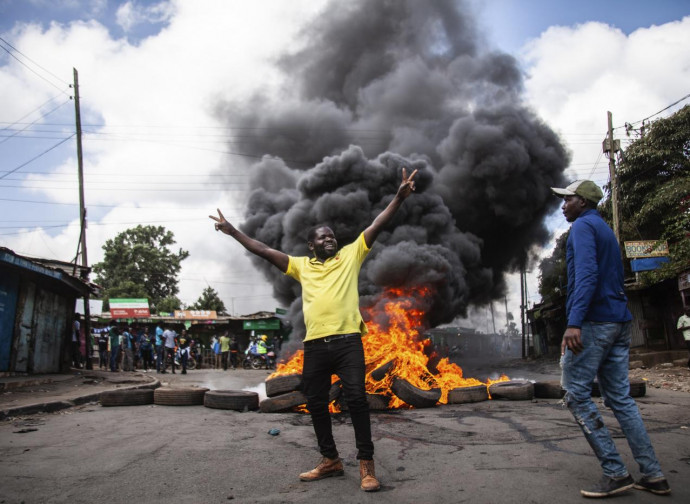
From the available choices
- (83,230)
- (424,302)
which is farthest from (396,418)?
(83,230)

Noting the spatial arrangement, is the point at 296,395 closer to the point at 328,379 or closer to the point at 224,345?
the point at 328,379

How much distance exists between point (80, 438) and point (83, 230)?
13.7 m

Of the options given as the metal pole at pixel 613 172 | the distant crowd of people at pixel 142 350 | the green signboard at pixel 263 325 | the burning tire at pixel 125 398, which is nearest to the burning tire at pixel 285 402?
the burning tire at pixel 125 398

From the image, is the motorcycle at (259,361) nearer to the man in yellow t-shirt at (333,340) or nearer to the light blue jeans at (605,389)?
the man in yellow t-shirt at (333,340)

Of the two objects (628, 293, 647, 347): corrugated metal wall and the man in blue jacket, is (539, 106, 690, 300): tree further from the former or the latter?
the man in blue jacket

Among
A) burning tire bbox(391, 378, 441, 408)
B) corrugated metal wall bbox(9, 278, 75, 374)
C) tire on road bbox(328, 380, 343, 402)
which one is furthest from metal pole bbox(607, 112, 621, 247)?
corrugated metal wall bbox(9, 278, 75, 374)

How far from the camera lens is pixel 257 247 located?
152 inches

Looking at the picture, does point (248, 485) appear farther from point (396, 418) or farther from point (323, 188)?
point (323, 188)

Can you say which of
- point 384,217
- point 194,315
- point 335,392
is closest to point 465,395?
point 335,392

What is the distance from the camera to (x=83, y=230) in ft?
53.7

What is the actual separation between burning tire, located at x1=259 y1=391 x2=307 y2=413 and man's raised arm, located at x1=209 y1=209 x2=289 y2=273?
3330 millimetres

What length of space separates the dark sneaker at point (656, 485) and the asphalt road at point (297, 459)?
4cm

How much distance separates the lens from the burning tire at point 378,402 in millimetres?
6784

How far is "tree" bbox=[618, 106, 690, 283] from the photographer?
18.8 metres
